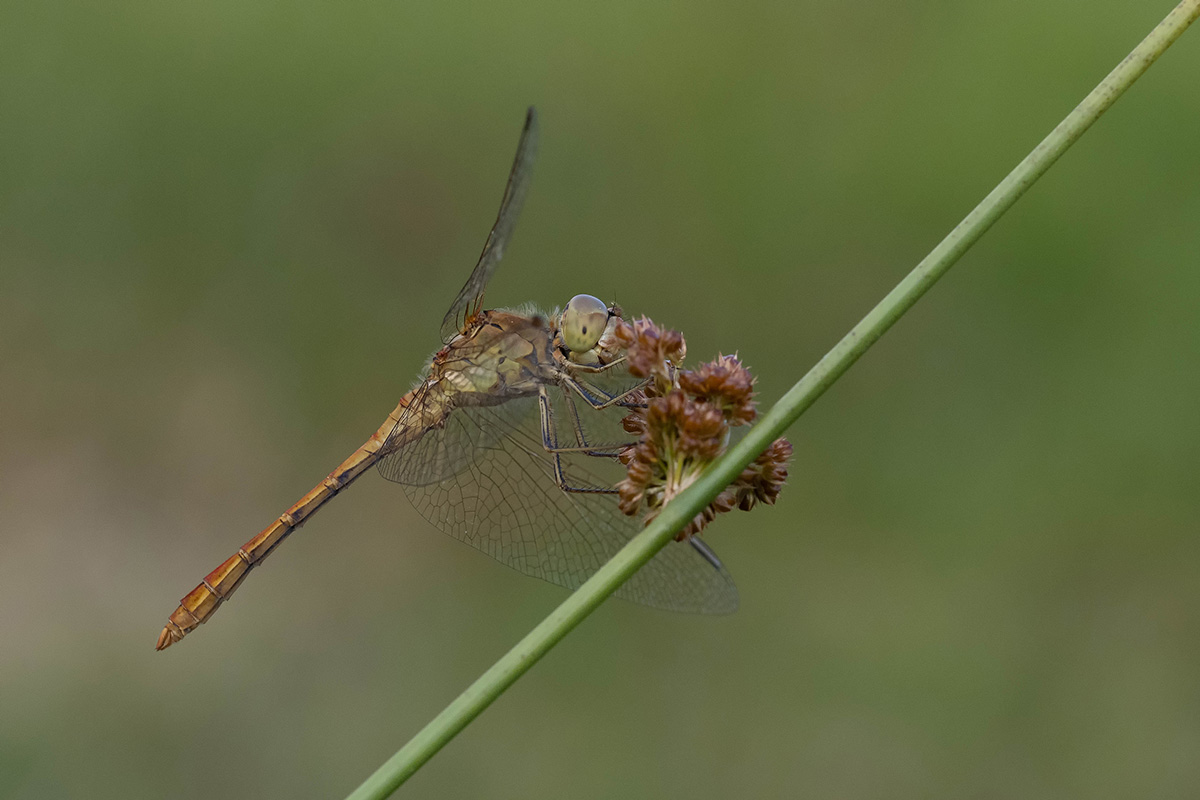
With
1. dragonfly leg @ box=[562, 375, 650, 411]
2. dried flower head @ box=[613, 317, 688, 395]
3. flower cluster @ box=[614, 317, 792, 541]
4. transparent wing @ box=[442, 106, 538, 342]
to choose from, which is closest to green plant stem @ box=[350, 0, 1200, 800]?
flower cluster @ box=[614, 317, 792, 541]

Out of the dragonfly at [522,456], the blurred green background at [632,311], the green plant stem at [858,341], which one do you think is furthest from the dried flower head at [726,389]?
the blurred green background at [632,311]

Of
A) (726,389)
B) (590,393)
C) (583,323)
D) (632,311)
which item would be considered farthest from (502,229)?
(632,311)

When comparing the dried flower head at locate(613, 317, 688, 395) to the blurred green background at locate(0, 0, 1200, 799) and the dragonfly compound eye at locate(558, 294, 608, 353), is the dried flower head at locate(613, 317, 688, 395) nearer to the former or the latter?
the dragonfly compound eye at locate(558, 294, 608, 353)

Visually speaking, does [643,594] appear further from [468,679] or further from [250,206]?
[250,206]

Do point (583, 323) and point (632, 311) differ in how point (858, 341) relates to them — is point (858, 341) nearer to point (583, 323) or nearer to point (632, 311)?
point (583, 323)

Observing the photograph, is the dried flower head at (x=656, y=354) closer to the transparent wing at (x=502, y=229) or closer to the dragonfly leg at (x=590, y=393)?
the transparent wing at (x=502, y=229)

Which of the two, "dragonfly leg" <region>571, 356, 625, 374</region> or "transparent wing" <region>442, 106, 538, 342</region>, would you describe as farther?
"dragonfly leg" <region>571, 356, 625, 374</region>
